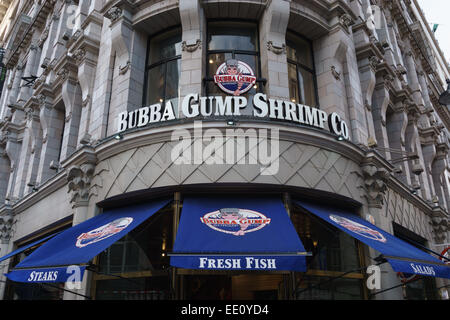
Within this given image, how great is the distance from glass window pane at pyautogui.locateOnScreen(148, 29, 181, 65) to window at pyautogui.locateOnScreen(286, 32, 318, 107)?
3792 millimetres

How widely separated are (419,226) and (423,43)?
17548mm

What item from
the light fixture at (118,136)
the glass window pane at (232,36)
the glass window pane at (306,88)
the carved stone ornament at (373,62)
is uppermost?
the carved stone ornament at (373,62)

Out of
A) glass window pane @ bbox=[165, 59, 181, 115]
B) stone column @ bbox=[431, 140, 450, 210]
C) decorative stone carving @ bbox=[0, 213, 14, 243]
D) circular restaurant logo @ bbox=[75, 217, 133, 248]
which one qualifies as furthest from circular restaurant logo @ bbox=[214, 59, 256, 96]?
stone column @ bbox=[431, 140, 450, 210]

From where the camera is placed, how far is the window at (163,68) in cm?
1192

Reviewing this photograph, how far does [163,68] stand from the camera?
1248 cm

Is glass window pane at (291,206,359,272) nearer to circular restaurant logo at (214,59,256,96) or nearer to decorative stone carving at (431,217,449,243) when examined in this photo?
circular restaurant logo at (214,59,256,96)

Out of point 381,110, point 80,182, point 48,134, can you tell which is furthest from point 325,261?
point 48,134

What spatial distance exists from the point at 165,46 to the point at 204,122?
181 inches

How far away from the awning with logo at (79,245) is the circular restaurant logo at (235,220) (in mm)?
1636

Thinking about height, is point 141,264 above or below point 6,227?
below

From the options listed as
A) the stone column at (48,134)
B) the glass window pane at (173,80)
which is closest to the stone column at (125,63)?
the glass window pane at (173,80)

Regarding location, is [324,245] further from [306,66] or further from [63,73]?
[63,73]

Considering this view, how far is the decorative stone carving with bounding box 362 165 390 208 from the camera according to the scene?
442 inches

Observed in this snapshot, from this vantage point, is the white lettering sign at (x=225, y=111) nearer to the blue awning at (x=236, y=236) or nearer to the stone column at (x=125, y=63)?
the stone column at (x=125, y=63)
